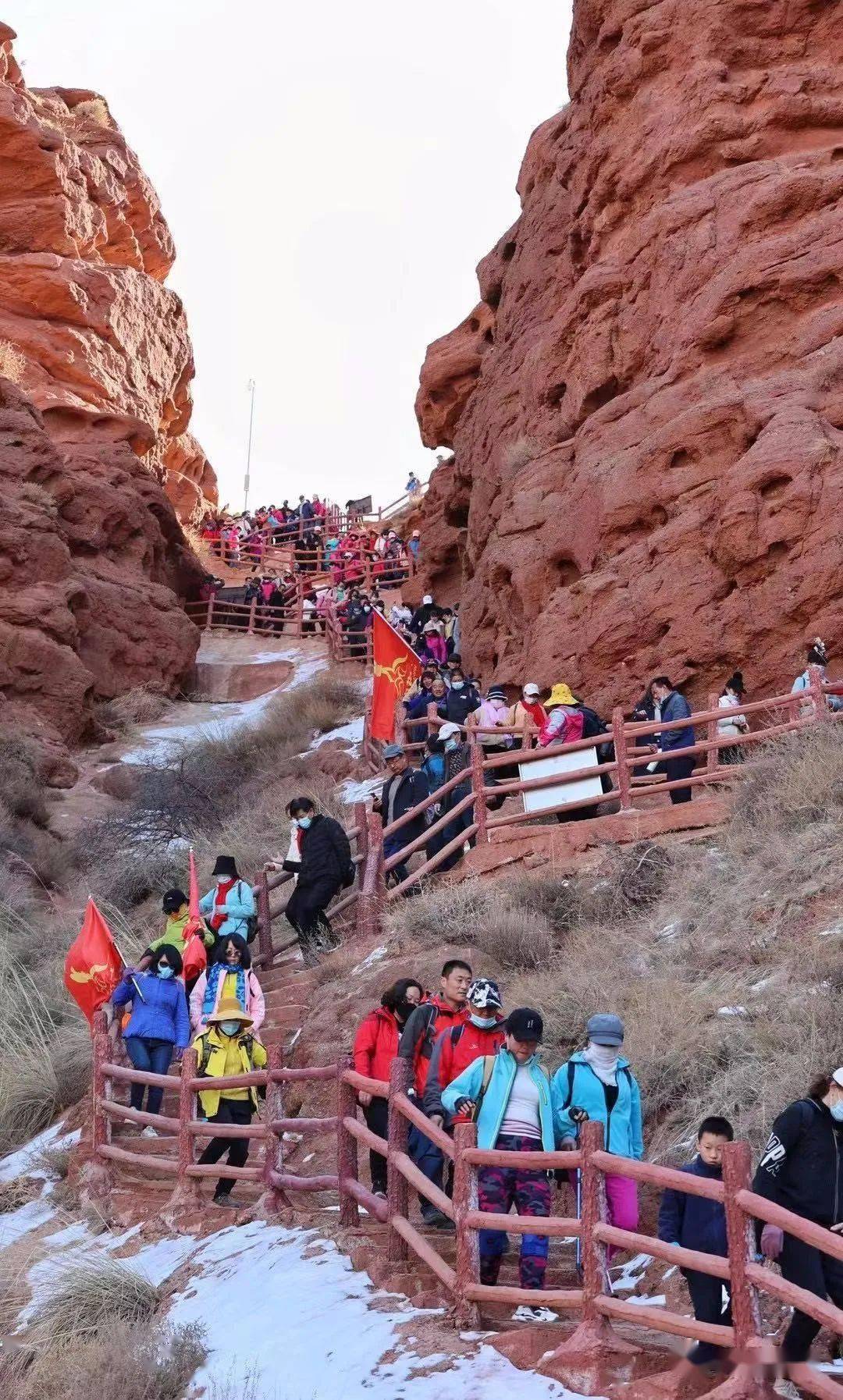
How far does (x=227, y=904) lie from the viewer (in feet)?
41.8

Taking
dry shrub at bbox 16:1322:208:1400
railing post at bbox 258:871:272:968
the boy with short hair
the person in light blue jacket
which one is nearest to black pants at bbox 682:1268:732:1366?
the boy with short hair

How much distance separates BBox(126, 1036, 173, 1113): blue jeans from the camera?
11.5 m

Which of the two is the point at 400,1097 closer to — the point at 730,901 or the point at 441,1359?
Answer: the point at 441,1359

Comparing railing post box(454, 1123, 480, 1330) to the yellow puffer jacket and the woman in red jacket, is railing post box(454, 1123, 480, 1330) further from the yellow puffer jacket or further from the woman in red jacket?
the yellow puffer jacket

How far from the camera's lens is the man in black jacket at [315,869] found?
13.5 m

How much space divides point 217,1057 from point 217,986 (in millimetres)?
552

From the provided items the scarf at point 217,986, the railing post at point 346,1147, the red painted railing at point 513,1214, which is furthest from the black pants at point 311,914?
the railing post at point 346,1147

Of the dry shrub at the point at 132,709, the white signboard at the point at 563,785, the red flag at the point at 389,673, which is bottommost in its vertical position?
the white signboard at the point at 563,785

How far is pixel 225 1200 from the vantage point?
1038 centimetres

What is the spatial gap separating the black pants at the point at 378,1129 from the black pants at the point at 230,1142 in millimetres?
1424

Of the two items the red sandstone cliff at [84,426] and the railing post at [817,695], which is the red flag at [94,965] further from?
the red sandstone cliff at [84,426]

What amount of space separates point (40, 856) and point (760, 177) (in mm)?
13213

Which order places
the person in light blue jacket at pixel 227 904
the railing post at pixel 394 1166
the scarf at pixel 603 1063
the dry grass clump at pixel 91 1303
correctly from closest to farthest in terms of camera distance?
1. the scarf at pixel 603 1063
2. the railing post at pixel 394 1166
3. the dry grass clump at pixel 91 1303
4. the person in light blue jacket at pixel 227 904

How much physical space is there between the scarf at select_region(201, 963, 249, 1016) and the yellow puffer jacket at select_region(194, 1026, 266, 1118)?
21 centimetres
